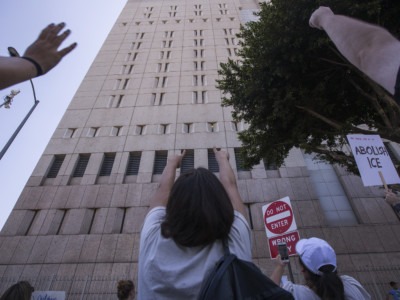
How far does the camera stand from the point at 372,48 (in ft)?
3.74

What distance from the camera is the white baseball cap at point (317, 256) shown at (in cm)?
200

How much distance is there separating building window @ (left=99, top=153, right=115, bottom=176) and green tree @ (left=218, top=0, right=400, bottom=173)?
989 centimetres

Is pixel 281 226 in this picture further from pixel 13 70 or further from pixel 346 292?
pixel 13 70

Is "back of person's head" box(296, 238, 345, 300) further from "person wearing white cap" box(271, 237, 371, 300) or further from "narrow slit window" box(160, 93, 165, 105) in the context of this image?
"narrow slit window" box(160, 93, 165, 105)

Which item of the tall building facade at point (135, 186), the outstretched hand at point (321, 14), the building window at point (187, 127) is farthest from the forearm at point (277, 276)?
the building window at point (187, 127)

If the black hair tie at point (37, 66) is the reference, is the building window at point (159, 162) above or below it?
above

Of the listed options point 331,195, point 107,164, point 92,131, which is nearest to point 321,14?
point 331,195

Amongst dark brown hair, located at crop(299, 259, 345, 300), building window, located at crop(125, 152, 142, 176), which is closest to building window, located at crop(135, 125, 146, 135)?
building window, located at crop(125, 152, 142, 176)

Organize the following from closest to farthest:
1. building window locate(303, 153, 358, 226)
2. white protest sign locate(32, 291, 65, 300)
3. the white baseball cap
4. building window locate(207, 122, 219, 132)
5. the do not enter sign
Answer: the white baseball cap
the do not enter sign
white protest sign locate(32, 291, 65, 300)
building window locate(303, 153, 358, 226)
building window locate(207, 122, 219, 132)

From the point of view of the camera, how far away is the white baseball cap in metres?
2.00

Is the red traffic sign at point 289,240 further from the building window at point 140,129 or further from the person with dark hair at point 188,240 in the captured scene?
the building window at point 140,129

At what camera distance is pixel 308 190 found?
40.0ft

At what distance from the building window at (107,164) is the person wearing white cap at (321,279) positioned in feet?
46.0

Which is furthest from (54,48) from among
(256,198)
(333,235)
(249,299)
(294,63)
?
(333,235)
